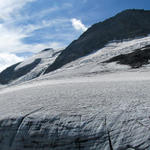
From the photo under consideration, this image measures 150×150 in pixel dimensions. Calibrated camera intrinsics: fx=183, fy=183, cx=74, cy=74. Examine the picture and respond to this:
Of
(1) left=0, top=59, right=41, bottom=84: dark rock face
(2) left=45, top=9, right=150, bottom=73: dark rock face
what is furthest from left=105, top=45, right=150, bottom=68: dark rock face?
(1) left=0, top=59, right=41, bottom=84: dark rock face

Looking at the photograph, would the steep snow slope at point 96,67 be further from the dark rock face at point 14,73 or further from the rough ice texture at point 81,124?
the dark rock face at point 14,73

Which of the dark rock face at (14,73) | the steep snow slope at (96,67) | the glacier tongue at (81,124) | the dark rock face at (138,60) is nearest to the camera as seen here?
the glacier tongue at (81,124)

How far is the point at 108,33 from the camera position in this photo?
56.6 meters

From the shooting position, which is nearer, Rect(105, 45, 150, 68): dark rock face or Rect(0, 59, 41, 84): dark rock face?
Rect(105, 45, 150, 68): dark rock face

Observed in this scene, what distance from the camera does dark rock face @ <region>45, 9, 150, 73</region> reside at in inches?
1937

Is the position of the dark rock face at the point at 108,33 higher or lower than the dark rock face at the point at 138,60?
higher

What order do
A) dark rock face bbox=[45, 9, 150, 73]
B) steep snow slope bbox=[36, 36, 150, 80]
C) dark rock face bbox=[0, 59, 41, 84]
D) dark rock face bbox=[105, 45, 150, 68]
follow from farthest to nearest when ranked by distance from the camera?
dark rock face bbox=[0, 59, 41, 84]
dark rock face bbox=[45, 9, 150, 73]
dark rock face bbox=[105, 45, 150, 68]
steep snow slope bbox=[36, 36, 150, 80]

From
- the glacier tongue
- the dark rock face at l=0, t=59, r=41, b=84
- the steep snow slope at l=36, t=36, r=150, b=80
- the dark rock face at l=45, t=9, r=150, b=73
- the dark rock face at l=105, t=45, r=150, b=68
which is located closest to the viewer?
the glacier tongue

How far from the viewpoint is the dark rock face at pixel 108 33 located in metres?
49.2

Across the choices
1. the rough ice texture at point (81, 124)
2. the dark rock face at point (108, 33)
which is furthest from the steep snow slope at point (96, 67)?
the rough ice texture at point (81, 124)

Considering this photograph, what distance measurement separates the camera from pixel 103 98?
650 centimetres

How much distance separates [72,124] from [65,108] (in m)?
0.93

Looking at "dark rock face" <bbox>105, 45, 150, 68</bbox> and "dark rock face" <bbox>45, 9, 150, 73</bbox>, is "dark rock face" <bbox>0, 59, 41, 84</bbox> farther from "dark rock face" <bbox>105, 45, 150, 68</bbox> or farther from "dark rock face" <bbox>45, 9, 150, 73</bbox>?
"dark rock face" <bbox>105, 45, 150, 68</bbox>

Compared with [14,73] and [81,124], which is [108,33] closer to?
[14,73]
